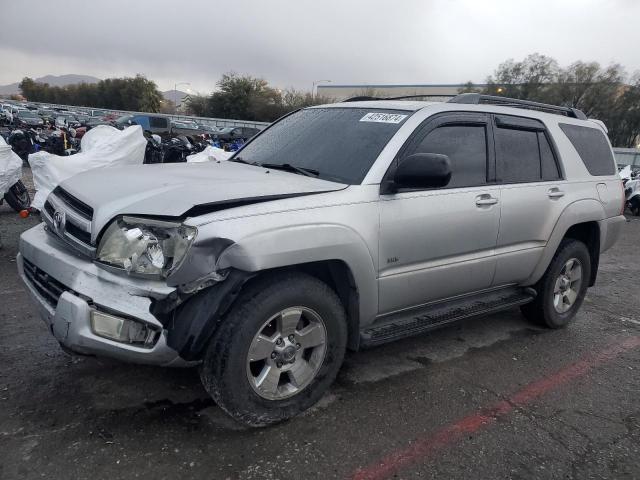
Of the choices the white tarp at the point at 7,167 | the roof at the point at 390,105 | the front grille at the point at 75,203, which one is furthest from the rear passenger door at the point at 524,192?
the white tarp at the point at 7,167

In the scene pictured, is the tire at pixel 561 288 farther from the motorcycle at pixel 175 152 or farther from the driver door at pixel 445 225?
the motorcycle at pixel 175 152

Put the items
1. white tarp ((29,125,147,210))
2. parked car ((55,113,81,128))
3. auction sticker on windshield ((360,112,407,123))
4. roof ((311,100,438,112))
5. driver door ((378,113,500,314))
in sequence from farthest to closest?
parked car ((55,113,81,128)), white tarp ((29,125,147,210)), roof ((311,100,438,112)), auction sticker on windshield ((360,112,407,123)), driver door ((378,113,500,314))

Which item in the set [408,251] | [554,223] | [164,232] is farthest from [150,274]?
[554,223]

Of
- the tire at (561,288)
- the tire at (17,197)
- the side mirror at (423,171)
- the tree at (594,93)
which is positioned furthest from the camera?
the tree at (594,93)

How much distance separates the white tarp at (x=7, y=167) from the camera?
272 inches

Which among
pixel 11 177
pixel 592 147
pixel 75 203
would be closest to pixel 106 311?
pixel 75 203

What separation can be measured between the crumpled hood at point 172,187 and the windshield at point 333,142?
0.19m

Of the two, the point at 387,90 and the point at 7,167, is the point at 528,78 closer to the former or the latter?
the point at 387,90

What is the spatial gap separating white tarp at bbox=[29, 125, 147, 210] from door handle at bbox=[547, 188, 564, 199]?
5353mm

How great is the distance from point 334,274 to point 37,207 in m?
5.40

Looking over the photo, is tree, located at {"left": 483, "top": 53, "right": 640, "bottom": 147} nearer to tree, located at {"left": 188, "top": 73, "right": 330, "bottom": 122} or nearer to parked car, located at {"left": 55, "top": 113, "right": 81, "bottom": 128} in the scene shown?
tree, located at {"left": 188, "top": 73, "right": 330, "bottom": 122}

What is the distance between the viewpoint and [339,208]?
9.37 feet

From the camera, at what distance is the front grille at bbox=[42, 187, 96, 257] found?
8.79 ft

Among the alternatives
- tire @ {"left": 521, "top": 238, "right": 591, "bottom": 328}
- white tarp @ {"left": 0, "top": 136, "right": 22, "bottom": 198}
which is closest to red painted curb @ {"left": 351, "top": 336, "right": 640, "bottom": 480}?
tire @ {"left": 521, "top": 238, "right": 591, "bottom": 328}
